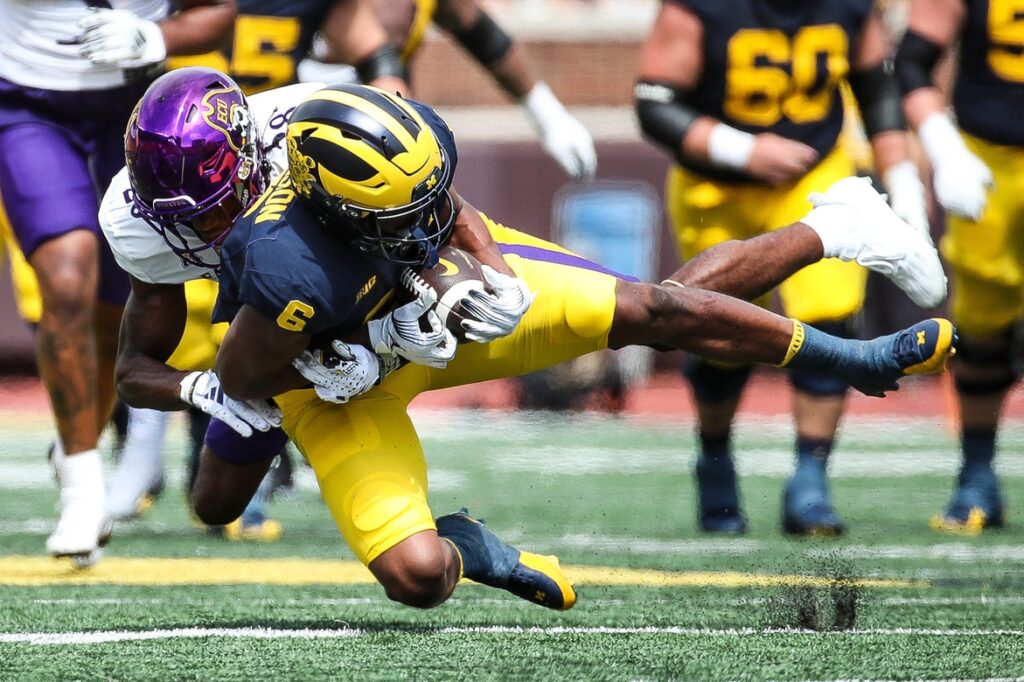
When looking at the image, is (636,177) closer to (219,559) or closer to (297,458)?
(297,458)

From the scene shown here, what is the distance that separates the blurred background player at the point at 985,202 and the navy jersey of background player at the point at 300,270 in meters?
2.54

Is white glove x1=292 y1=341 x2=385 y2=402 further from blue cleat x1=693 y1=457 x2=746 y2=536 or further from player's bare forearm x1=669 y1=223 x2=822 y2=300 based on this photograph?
blue cleat x1=693 y1=457 x2=746 y2=536

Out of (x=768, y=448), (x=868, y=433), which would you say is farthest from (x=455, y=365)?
(x=868, y=433)

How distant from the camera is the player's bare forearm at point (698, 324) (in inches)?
147

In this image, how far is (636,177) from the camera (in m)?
11.9

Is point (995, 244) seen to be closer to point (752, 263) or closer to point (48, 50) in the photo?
point (752, 263)

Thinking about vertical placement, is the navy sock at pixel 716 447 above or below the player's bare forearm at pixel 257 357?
below

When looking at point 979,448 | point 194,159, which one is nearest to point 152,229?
point 194,159

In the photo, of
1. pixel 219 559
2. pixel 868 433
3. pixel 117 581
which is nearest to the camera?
pixel 117 581

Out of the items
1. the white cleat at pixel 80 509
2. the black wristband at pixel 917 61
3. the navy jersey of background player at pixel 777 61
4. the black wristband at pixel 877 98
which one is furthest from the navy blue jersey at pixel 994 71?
the white cleat at pixel 80 509

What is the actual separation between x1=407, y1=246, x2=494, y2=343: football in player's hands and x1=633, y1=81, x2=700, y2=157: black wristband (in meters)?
2.14

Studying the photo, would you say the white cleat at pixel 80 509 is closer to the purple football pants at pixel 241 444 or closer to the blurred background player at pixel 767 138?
the purple football pants at pixel 241 444

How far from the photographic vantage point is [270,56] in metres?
5.76

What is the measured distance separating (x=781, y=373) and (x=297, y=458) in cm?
476
